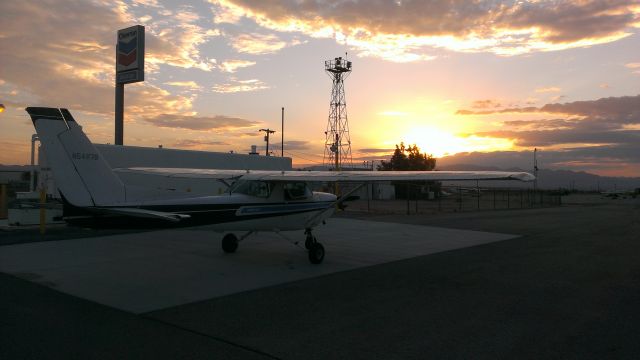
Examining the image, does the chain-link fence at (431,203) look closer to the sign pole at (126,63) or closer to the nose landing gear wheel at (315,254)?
the nose landing gear wheel at (315,254)

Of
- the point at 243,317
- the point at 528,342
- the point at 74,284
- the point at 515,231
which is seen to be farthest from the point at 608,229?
the point at 74,284

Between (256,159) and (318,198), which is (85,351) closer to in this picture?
(318,198)

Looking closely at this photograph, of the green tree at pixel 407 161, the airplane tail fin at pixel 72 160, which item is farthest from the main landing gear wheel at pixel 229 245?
the green tree at pixel 407 161

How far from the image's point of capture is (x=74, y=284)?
30.6 feet

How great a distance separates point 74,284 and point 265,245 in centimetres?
644

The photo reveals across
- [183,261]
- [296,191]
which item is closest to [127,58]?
[183,261]

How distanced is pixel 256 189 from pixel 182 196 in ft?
6.48

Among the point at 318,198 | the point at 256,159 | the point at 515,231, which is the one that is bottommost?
the point at 515,231

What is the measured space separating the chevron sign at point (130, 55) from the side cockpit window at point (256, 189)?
17.7 m

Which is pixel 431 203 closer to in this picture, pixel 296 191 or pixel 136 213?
pixel 296 191

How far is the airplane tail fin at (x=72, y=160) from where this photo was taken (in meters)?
8.90

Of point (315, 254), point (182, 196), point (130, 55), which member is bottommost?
point (315, 254)

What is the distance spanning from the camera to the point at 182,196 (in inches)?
433

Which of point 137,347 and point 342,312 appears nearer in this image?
point 137,347
